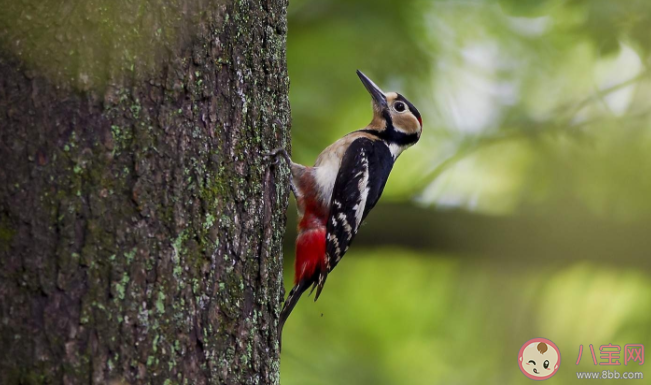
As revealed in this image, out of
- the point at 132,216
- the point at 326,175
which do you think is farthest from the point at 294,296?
the point at 132,216

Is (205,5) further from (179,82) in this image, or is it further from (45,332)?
(45,332)

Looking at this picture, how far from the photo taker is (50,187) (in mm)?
1911

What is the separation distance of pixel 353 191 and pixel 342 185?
0.09 meters

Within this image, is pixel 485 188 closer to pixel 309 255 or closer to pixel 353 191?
pixel 353 191

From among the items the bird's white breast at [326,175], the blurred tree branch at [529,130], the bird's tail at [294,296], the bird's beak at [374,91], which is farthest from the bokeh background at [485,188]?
the bird's tail at [294,296]

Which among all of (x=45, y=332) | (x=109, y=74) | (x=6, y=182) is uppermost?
(x=109, y=74)

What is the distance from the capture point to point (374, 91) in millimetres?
4855

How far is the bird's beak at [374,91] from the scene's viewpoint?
4.81m

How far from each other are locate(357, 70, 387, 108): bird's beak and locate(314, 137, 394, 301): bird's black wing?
35cm

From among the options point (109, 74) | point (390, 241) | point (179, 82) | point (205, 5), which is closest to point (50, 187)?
point (109, 74)

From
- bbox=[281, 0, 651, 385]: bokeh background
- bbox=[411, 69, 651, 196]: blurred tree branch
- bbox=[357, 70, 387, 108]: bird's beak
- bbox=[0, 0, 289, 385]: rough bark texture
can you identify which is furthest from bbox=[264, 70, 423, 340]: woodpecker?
bbox=[0, 0, 289, 385]: rough bark texture

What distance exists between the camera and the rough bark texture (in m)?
1.87

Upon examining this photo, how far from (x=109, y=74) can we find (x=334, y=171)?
245cm

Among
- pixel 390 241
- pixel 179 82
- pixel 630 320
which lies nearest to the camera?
pixel 179 82
